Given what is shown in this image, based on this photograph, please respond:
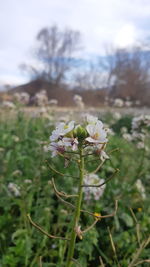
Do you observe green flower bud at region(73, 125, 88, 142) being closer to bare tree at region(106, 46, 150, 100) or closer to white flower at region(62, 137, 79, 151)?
white flower at region(62, 137, 79, 151)

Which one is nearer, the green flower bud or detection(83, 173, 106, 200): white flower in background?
the green flower bud

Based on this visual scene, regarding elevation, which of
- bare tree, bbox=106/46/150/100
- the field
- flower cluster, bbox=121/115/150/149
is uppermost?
bare tree, bbox=106/46/150/100

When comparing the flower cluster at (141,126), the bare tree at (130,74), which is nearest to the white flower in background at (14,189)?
the flower cluster at (141,126)

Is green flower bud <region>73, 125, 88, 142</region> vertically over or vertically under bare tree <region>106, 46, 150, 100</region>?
under

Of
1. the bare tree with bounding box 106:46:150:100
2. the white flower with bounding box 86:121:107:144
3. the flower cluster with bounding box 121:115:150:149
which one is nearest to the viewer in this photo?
the white flower with bounding box 86:121:107:144

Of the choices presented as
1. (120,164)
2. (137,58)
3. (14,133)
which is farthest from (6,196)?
(137,58)

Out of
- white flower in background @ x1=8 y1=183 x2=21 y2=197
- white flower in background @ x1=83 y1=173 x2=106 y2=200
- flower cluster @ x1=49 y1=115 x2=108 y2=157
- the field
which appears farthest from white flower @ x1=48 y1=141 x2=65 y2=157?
white flower in background @ x1=8 y1=183 x2=21 y2=197

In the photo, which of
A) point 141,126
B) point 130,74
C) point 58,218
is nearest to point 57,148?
point 58,218

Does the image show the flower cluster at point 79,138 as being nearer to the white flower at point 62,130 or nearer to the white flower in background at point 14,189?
the white flower at point 62,130

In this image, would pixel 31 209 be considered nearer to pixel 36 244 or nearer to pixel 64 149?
pixel 36 244

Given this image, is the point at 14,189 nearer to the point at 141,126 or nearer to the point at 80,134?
the point at 141,126
